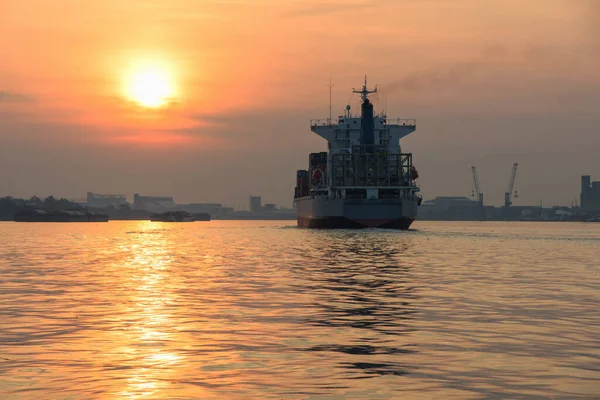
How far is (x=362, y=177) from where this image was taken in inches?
6117

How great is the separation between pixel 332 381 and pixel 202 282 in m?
27.2

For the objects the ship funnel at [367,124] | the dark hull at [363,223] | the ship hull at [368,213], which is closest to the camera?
the ship hull at [368,213]

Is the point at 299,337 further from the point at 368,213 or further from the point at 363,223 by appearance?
the point at 363,223

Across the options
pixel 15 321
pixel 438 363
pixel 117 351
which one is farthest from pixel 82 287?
pixel 438 363

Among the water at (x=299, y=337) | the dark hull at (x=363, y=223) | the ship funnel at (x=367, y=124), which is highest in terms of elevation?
the ship funnel at (x=367, y=124)

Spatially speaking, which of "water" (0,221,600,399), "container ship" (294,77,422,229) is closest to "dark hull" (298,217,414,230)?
"container ship" (294,77,422,229)

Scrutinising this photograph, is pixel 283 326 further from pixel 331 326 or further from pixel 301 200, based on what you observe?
pixel 301 200

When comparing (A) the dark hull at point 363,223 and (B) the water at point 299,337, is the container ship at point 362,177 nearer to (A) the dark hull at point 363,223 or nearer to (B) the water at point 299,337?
(A) the dark hull at point 363,223

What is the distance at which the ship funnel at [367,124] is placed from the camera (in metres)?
161

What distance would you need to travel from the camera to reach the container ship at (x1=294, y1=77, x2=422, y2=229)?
14675 centimetres

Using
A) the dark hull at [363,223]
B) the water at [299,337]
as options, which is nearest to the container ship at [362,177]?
the dark hull at [363,223]

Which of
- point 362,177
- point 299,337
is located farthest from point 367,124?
point 299,337

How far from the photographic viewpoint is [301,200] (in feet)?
607

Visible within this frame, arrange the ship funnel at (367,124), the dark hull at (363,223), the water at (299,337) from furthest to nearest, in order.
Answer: the ship funnel at (367,124)
the dark hull at (363,223)
the water at (299,337)
